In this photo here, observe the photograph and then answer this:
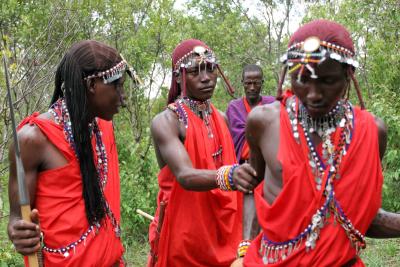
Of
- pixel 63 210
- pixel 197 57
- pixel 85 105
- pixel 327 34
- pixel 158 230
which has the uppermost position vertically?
pixel 327 34

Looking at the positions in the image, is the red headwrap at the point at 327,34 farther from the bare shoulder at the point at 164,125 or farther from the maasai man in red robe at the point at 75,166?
the bare shoulder at the point at 164,125

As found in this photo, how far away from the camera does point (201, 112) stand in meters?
4.20

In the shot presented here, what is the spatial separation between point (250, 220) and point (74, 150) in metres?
0.96

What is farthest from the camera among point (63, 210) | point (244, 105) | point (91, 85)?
point (244, 105)

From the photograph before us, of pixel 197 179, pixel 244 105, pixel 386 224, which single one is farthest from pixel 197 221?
pixel 244 105

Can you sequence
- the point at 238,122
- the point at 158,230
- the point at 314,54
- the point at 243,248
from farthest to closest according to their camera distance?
the point at 238,122
the point at 158,230
the point at 243,248
the point at 314,54

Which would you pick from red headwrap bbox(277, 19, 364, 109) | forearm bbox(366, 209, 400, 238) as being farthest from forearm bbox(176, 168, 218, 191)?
red headwrap bbox(277, 19, 364, 109)

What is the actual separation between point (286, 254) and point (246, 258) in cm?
25

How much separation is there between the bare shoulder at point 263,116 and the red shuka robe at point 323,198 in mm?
151

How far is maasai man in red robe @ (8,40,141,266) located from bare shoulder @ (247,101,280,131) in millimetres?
876

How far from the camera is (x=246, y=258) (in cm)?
261

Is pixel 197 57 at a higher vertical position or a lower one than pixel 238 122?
higher

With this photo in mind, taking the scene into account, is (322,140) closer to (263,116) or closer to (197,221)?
(263,116)

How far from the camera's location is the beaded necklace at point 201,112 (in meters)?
4.07
